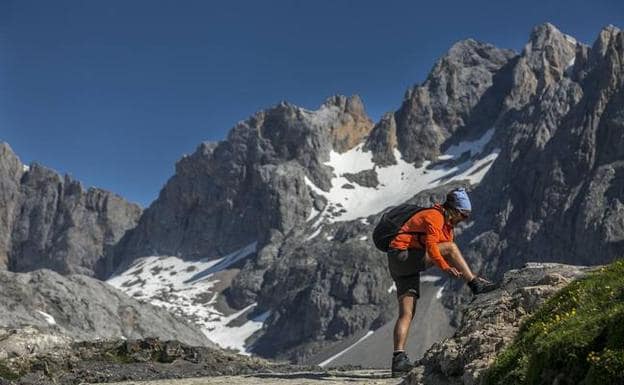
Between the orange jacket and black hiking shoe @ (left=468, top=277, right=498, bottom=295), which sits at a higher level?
the orange jacket

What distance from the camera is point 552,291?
507 inches

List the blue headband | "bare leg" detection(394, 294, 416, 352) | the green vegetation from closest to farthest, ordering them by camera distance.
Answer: the green vegetation → "bare leg" detection(394, 294, 416, 352) → the blue headband

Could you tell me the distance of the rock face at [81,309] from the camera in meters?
67.8

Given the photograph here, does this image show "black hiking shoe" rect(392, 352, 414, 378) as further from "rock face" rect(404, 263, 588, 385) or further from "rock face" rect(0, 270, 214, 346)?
"rock face" rect(0, 270, 214, 346)

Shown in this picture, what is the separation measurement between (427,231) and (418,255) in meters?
0.58

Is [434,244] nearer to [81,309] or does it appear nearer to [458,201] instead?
[458,201]

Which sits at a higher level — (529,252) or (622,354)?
(529,252)

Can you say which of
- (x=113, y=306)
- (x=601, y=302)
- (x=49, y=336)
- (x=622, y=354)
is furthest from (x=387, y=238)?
(x=113, y=306)

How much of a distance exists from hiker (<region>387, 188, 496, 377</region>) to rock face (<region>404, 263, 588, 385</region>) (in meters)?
0.74

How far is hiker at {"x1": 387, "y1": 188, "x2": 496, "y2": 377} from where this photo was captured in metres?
14.3

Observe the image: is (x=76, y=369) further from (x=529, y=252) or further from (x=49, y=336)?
(x=529, y=252)

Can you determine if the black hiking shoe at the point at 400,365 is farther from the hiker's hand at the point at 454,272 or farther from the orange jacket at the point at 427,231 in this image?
the orange jacket at the point at 427,231

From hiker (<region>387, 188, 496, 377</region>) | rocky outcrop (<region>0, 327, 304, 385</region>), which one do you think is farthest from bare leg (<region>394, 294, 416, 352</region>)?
rocky outcrop (<region>0, 327, 304, 385</region>)

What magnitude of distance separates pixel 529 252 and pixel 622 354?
7773 inches
